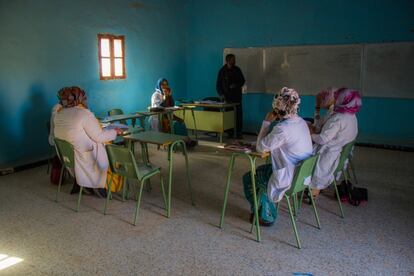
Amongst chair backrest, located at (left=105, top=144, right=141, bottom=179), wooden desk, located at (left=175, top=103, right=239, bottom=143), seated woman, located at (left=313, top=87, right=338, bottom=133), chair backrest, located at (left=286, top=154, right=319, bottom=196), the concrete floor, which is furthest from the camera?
wooden desk, located at (left=175, top=103, right=239, bottom=143)

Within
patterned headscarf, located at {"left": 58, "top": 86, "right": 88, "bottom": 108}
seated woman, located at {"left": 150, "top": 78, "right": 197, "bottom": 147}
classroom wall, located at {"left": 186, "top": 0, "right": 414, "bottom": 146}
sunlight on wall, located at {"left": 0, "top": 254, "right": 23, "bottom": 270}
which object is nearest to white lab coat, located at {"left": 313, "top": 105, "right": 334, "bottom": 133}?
patterned headscarf, located at {"left": 58, "top": 86, "right": 88, "bottom": 108}

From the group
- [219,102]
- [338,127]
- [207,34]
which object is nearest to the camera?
[338,127]

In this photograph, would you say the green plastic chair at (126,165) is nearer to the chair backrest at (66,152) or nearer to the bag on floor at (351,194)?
the chair backrest at (66,152)

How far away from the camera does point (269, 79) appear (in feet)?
24.4

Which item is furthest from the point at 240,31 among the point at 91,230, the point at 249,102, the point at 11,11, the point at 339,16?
the point at 91,230

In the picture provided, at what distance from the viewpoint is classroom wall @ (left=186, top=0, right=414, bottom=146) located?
6.22m

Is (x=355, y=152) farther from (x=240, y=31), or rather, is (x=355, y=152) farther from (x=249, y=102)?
(x=240, y=31)

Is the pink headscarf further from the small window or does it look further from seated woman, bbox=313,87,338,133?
the small window

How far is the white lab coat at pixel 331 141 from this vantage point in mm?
3646

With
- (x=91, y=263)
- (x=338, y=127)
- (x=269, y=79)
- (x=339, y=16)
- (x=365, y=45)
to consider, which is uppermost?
(x=339, y=16)

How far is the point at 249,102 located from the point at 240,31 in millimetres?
1446

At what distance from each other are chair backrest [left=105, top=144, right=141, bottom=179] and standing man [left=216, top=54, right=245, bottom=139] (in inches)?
158

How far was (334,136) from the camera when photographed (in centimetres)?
368

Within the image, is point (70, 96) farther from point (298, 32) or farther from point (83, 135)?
point (298, 32)
